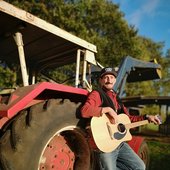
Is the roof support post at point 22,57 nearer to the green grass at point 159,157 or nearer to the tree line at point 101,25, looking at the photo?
the green grass at point 159,157

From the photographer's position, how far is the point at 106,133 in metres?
3.80

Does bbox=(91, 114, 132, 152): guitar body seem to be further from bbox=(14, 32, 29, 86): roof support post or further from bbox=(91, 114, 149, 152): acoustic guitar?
bbox=(14, 32, 29, 86): roof support post

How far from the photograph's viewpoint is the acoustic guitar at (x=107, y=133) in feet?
12.2

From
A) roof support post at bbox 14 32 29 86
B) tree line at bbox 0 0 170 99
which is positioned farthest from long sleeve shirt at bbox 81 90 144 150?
tree line at bbox 0 0 170 99

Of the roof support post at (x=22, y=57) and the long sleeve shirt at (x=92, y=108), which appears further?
Answer: the roof support post at (x=22, y=57)

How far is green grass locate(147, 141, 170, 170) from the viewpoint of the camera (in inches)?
270

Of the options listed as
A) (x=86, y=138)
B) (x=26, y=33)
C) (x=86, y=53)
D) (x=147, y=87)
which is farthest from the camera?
(x=147, y=87)

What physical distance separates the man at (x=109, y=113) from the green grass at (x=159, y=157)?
107 inches

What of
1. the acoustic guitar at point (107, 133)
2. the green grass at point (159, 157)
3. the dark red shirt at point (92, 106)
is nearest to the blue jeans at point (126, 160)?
the acoustic guitar at point (107, 133)

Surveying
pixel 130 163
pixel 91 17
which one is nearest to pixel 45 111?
pixel 130 163

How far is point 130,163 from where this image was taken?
411 cm

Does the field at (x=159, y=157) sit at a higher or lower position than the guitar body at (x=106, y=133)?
lower

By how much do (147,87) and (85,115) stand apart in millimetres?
32458

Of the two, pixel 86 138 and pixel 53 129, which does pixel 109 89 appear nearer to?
pixel 86 138
